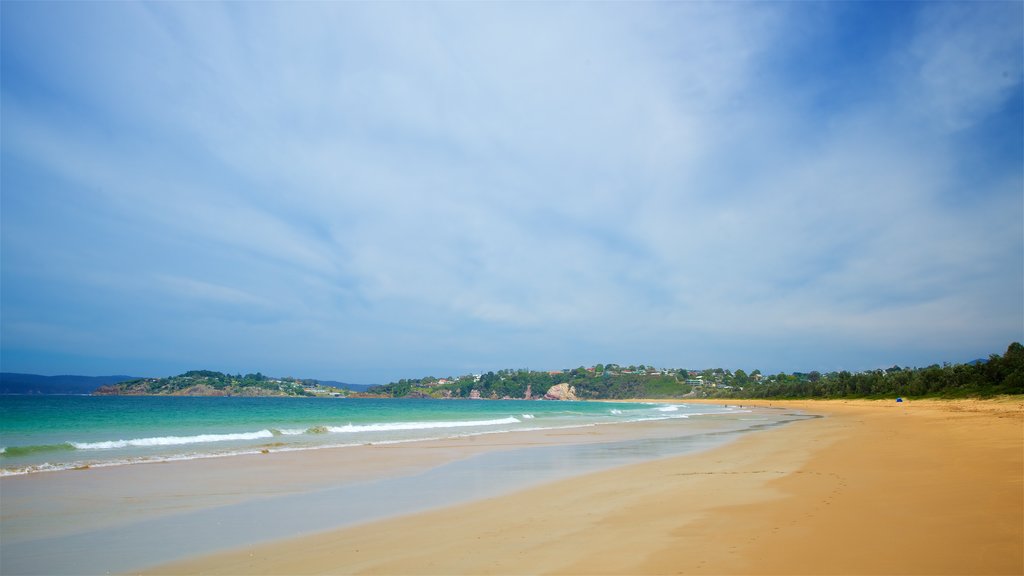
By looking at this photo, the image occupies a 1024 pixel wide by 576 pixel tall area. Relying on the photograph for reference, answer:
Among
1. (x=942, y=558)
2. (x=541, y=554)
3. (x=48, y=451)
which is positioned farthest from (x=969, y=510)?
(x=48, y=451)

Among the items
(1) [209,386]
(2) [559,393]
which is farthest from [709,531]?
(2) [559,393]

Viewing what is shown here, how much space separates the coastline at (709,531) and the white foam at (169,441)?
17643 millimetres

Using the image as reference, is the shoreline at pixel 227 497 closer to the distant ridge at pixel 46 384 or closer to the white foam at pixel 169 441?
the white foam at pixel 169 441

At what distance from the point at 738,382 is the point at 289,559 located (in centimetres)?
20280

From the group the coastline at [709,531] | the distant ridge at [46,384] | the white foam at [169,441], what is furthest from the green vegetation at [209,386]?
the coastline at [709,531]

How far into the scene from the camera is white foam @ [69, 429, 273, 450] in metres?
19.8

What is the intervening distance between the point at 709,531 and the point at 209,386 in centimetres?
16030

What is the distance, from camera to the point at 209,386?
141375 mm

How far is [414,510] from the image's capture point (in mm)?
9266

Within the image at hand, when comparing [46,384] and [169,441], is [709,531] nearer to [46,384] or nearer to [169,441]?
[169,441]

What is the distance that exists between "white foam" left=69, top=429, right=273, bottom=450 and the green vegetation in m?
124

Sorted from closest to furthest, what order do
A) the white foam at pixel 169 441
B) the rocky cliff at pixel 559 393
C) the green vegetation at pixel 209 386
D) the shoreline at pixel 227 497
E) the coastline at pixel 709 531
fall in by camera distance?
the coastline at pixel 709 531, the shoreline at pixel 227 497, the white foam at pixel 169 441, the green vegetation at pixel 209 386, the rocky cliff at pixel 559 393

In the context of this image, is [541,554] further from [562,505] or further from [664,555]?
[562,505]

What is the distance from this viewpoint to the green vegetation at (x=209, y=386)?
128 meters
